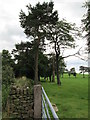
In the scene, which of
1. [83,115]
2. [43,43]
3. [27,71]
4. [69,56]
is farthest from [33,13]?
[83,115]

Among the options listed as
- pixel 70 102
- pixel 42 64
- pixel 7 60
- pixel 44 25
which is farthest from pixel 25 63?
pixel 70 102

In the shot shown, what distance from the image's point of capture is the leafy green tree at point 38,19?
21766 mm

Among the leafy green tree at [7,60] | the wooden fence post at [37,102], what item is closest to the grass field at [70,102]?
the wooden fence post at [37,102]

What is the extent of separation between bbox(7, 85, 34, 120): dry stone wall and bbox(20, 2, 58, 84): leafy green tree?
15593 mm

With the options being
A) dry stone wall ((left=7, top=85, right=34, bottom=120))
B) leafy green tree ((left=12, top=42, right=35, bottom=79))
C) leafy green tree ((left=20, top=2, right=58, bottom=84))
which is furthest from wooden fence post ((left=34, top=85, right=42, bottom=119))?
leafy green tree ((left=12, top=42, right=35, bottom=79))

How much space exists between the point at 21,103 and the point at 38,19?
16.5 metres

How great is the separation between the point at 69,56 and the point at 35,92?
858 inches

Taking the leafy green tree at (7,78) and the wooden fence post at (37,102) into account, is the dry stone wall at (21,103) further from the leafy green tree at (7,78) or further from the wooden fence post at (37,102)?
the leafy green tree at (7,78)

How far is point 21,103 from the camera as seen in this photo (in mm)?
6914

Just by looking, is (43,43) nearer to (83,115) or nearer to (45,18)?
(45,18)

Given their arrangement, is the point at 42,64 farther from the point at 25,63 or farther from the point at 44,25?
the point at 44,25

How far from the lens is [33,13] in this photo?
21.9 m

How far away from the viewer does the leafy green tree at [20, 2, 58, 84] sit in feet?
71.4

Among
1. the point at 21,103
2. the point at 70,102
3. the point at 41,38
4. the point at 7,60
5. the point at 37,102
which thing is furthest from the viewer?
the point at 7,60
